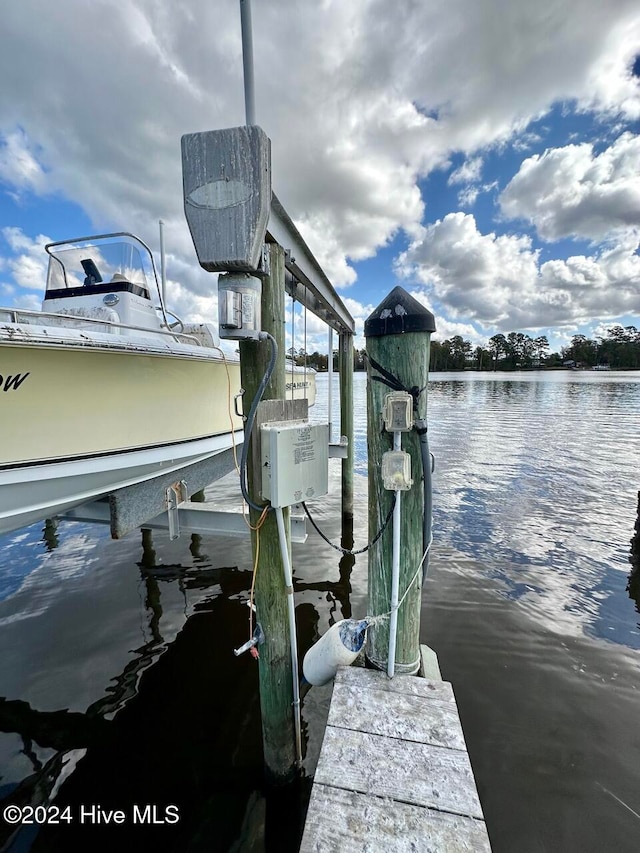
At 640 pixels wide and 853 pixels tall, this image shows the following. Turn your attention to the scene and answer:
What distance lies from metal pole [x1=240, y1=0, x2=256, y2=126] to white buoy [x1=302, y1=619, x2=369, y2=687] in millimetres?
2628

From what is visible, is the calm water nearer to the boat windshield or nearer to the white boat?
the white boat

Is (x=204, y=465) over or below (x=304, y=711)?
over

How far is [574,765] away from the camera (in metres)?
2.80

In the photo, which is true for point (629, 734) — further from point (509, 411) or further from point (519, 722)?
point (509, 411)

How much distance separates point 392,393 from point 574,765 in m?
3.12

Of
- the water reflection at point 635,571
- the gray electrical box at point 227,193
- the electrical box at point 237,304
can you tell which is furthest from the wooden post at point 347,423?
the gray electrical box at point 227,193

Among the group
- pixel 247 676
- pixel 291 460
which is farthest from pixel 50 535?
pixel 291 460

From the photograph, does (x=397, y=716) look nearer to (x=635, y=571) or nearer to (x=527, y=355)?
(x=635, y=571)

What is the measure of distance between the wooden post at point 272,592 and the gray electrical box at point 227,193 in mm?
455

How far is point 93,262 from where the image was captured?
5195 mm

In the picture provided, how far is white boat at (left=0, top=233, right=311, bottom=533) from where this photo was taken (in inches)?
110

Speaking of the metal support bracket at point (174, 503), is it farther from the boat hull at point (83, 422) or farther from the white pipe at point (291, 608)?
the white pipe at point (291, 608)

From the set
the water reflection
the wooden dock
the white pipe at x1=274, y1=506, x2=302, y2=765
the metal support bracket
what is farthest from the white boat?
the water reflection

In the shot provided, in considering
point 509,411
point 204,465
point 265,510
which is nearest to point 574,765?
point 265,510
